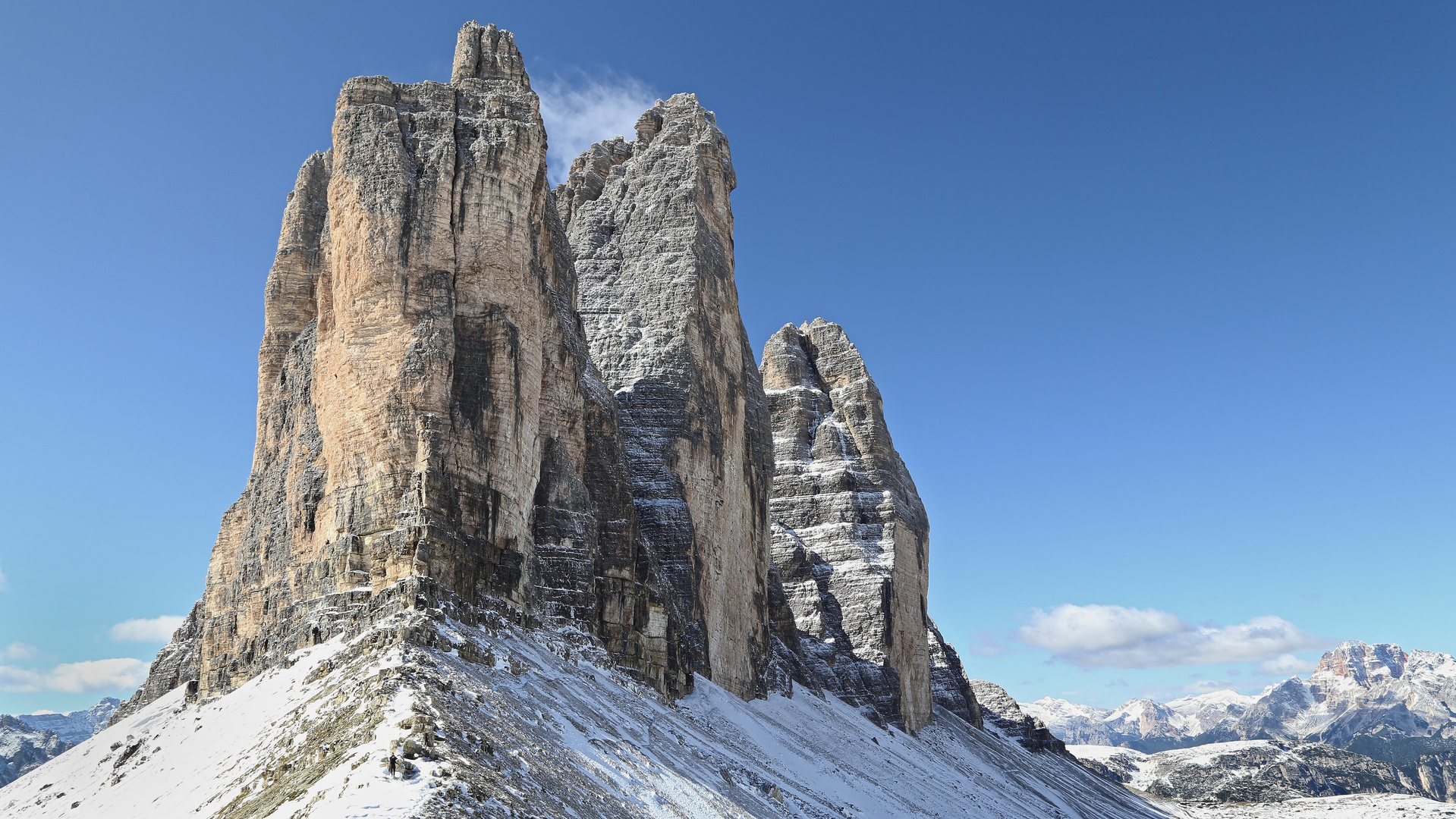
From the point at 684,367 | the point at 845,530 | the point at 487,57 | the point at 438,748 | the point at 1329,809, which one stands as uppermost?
the point at 487,57

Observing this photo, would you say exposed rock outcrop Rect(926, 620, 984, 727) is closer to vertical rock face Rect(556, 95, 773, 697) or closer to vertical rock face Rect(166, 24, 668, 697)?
vertical rock face Rect(556, 95, 773, 697)

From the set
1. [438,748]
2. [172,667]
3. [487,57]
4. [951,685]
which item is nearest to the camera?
[438,748]

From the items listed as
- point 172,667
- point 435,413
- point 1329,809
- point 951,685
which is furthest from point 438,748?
point 1329,809

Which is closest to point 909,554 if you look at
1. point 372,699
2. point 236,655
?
point 236,655

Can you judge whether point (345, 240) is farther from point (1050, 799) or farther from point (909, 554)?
point (1050, 799)

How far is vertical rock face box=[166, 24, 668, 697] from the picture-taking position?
3656 centimetres

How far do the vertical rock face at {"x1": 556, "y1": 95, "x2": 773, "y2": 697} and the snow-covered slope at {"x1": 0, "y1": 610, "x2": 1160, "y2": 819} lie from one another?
1059 centimetres

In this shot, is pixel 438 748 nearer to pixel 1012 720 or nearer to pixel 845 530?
pixel 845 530

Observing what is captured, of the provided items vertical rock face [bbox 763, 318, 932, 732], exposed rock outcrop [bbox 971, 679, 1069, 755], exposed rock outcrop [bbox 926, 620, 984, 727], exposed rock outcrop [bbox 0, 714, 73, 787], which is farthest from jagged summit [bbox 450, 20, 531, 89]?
exposed rock outcrop [bbox 0, 714, 73, 787]

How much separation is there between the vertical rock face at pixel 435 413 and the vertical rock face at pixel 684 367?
9.42 m

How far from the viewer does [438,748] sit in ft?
71.0

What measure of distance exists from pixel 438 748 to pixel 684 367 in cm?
4584

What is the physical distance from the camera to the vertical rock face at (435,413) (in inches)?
1439

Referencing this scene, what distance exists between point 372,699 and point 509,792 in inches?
190
